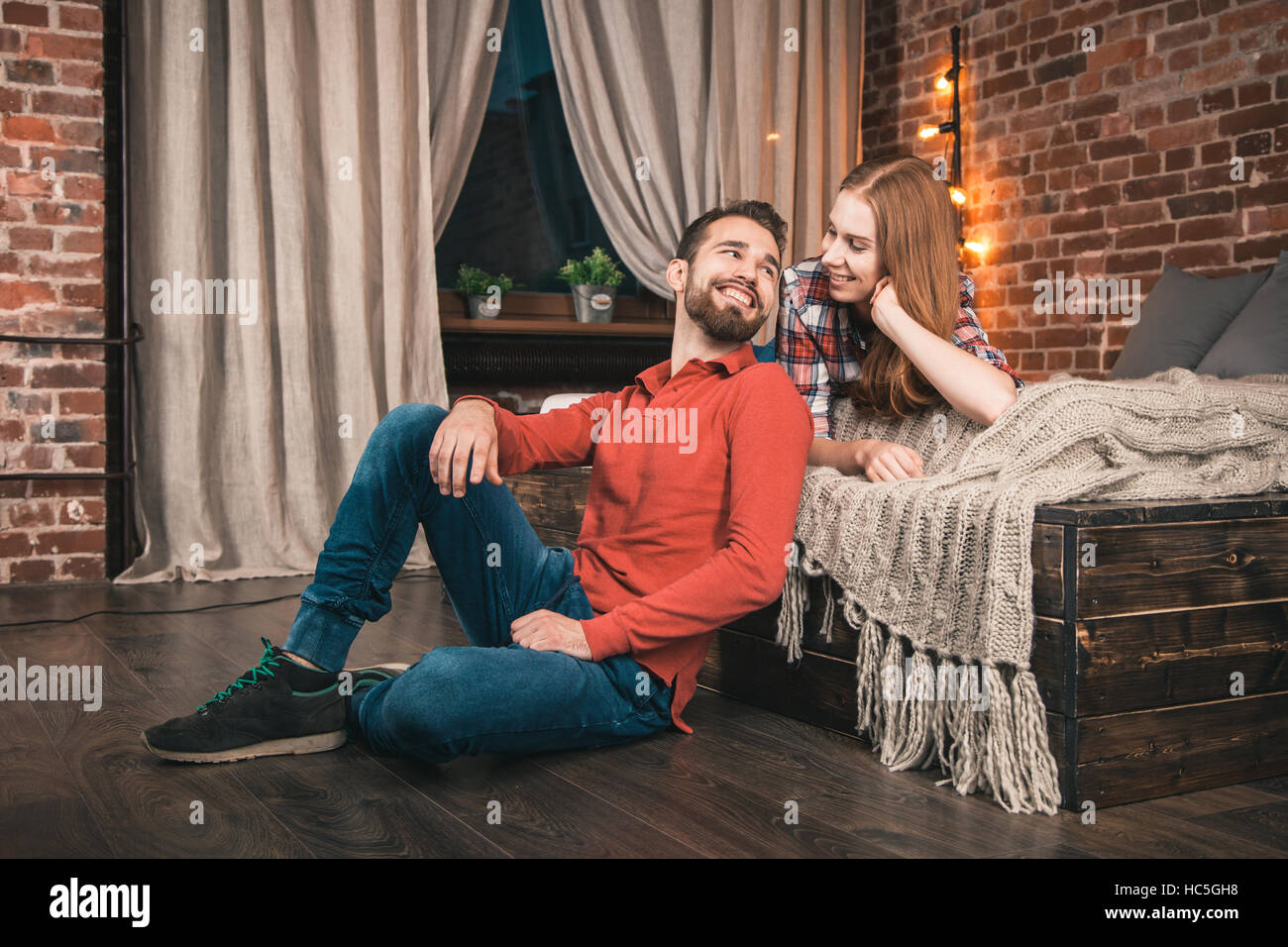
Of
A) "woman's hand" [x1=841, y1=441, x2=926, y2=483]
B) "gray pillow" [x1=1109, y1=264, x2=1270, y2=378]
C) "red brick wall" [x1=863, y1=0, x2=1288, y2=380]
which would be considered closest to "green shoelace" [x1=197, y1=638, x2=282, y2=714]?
"woman's hand" [x1=841, y1=441, x2=926, y2=483]

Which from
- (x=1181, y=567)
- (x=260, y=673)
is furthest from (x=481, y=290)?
(x=1181, y=567)

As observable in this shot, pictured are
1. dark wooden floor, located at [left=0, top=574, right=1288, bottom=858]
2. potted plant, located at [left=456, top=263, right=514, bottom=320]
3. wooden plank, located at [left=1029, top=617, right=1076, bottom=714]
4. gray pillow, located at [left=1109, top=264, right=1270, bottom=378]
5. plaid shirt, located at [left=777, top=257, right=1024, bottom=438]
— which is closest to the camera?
dark wooden floor, located at [left=0, top=574, right=1288, bottom=858]

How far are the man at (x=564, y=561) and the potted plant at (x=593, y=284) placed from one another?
7.97ft

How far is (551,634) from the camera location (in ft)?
5.39

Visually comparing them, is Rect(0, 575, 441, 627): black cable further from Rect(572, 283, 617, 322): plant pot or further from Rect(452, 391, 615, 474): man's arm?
Rect(572, 283, 617, 322): plant pot

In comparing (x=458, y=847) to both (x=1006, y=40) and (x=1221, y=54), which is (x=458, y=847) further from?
(x=1006, y=40)

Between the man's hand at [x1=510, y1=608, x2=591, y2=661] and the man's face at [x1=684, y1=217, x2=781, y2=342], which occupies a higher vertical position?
the man's face at [x1=684, y1=217, x2=781, y2=342]

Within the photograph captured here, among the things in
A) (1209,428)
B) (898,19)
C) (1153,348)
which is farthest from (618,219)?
(1209,428)

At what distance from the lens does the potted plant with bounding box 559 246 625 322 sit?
4348mm

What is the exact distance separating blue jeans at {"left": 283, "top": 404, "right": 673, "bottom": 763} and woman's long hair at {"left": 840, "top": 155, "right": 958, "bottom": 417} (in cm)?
67

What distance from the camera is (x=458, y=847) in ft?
4.56

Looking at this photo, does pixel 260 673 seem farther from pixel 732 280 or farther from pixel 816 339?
pixel 816 339

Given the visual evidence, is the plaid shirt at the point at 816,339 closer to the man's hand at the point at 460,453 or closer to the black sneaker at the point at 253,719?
the man's hand at the point at 460,453
